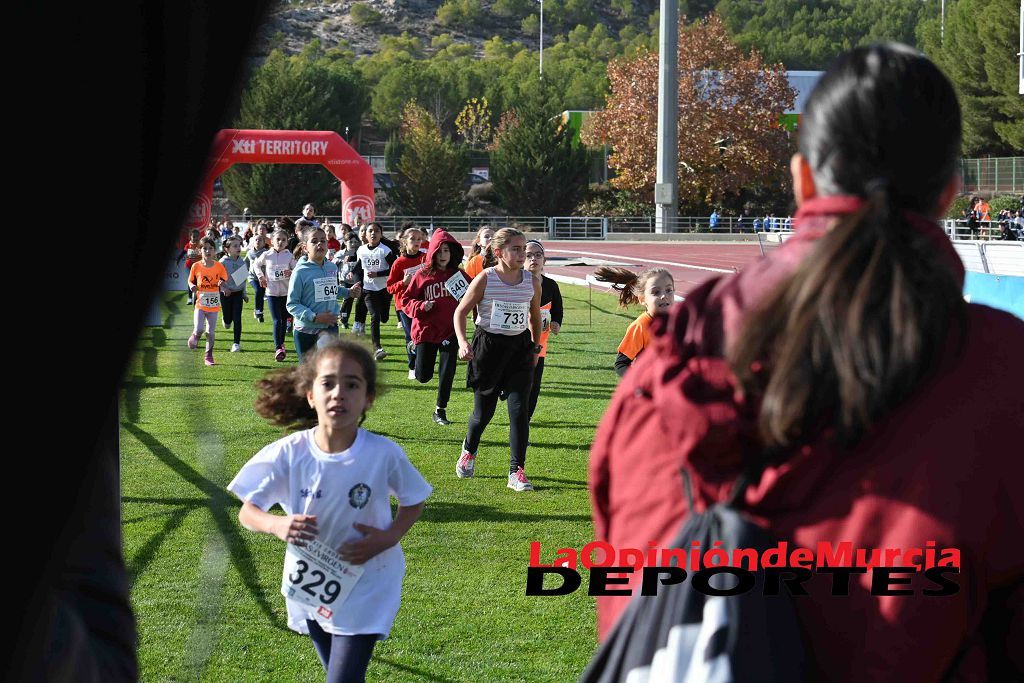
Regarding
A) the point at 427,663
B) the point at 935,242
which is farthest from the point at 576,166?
the point at 935,242

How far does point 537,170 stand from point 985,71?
2235cm

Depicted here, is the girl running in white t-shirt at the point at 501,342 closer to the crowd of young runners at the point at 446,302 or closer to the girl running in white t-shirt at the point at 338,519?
the crowd of young runners at the point at 446,302

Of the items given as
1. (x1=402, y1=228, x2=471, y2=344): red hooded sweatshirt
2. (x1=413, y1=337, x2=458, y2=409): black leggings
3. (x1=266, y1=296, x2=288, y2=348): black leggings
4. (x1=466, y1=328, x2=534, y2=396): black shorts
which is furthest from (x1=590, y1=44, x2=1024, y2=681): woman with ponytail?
(x1=266, y1=296, x2=288, y2=348): black leggings

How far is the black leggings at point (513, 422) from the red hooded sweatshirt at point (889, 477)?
7422 mm

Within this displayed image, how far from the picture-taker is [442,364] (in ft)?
38.9

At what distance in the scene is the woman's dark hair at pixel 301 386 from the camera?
14.9 ft

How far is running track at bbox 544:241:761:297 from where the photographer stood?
1286 inches

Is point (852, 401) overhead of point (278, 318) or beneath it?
overhead

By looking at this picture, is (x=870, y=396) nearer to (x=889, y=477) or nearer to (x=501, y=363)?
(x=889, y=477)

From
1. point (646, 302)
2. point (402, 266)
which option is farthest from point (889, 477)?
point (402, 266)

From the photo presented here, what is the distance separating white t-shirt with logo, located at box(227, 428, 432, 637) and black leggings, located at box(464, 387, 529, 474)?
4709mm

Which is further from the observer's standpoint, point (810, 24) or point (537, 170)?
point (810, 24)

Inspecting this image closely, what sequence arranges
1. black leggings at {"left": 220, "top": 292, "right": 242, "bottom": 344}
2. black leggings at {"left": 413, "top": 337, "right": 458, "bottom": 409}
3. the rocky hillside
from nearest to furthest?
the rocky hillside, black leggings at {"left": 413, "top": 337, "right": 458, "bottom": 409}, black leggings at {"left": 220, "top": 292, "right": 242, "bottom": 344}

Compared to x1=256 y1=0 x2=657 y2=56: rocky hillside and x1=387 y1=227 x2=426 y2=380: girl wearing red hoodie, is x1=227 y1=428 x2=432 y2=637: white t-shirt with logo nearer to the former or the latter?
x1=256 y1=0 x2=657 y2=56: rocky hillside
